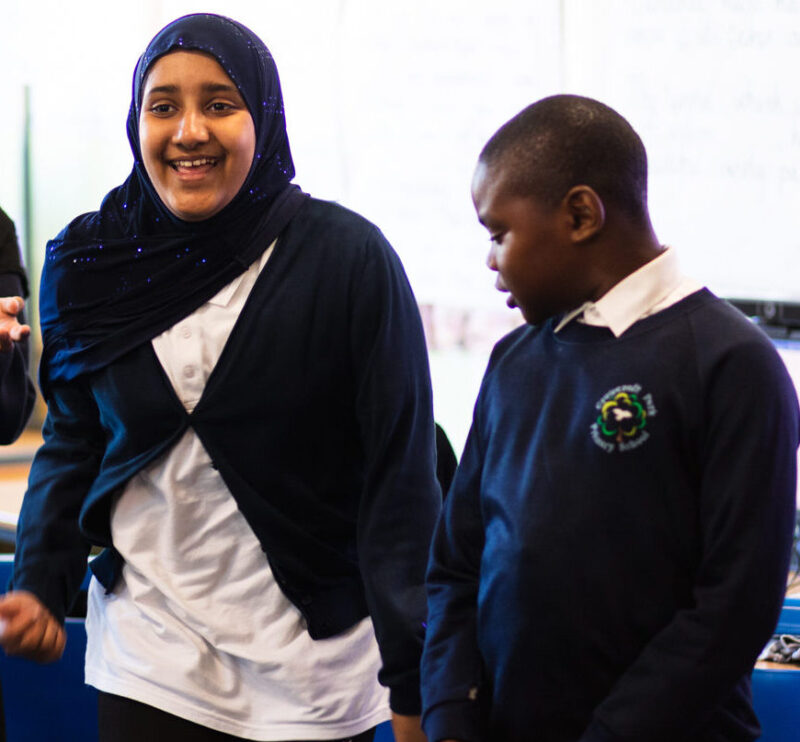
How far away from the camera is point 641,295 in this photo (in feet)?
3.99

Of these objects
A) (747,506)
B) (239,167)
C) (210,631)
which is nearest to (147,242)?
(239,167)

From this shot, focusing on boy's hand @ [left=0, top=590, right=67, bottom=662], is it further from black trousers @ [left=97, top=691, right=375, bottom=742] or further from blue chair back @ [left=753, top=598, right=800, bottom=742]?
blue chair back @ [left=753, top=598, right=800, bottom=742]

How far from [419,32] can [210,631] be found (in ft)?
7.51

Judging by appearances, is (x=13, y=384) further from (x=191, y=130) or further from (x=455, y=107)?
(x=455, y=107)

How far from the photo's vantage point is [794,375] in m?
2.84

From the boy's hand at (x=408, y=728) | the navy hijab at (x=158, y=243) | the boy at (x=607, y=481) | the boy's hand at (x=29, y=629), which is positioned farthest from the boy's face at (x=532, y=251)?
the boy's hand at (x=29, y=629)

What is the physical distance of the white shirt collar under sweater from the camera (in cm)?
122

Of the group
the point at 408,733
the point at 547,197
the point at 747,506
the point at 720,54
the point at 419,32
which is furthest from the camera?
the point at 419,32

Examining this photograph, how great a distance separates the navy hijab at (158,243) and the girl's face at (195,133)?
2cm

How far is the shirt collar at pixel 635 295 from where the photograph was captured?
122 cm

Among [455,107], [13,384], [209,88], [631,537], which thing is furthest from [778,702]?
[455,107]

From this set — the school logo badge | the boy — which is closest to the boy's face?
the boy

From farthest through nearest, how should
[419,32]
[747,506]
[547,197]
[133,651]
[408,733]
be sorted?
[419,32]
[133,651]
[408,733]
[547,197]
[747,506]

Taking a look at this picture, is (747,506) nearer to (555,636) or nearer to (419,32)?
(555,636)
